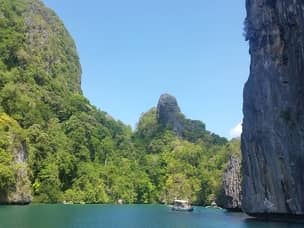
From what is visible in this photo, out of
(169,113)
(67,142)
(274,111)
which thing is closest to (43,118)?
(67,142)

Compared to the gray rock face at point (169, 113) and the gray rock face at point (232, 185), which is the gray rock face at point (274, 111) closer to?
the gray rock face at point (232, 185)

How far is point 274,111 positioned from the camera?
49156 mm

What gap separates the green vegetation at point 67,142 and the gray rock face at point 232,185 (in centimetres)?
1883

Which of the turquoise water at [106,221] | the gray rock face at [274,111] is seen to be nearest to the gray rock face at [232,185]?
the turquoise water at [106,221]

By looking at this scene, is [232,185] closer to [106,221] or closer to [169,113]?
[106,221]

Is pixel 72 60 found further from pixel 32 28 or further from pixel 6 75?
pixel 6 75

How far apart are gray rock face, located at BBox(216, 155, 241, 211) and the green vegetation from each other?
1883cm

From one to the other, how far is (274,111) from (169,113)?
396 ft

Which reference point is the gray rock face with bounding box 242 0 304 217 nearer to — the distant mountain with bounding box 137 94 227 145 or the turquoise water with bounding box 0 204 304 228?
the turquoise water with bounding box 0 204 304 228

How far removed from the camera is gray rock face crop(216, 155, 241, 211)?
283 feet

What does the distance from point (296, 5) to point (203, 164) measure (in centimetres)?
9818

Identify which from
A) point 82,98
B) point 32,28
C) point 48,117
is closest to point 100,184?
point 48,117

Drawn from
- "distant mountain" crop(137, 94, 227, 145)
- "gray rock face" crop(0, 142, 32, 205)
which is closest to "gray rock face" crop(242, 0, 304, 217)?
"gray rock face" crop(0, 142, 32, 205)

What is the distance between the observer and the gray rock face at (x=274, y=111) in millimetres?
43469
